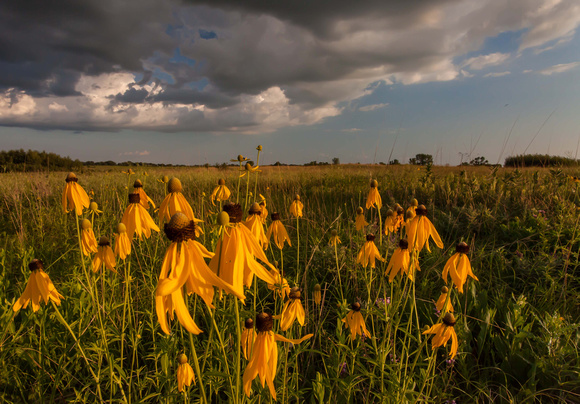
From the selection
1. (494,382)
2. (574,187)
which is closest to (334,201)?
(574,187)

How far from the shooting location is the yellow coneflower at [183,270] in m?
0.60

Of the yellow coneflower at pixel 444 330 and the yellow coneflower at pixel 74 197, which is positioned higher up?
the yellow coneflower at pixel 74 197

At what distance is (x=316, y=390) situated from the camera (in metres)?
1.33

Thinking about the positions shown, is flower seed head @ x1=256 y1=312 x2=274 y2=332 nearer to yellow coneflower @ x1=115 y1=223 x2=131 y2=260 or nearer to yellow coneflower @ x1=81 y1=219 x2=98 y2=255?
yellow coneflower @ x1=115 y1=223 x2=131 y2=260

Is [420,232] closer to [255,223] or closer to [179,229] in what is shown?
[255,223]

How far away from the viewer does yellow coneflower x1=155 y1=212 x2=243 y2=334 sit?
0.60m

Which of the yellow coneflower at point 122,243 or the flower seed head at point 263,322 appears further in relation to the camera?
the yellow coneflower at point 122,243

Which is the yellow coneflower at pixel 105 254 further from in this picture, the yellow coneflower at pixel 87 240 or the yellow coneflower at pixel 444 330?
the yellow coneflower at pixel 444 330

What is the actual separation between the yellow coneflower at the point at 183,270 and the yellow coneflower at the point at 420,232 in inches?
36.3

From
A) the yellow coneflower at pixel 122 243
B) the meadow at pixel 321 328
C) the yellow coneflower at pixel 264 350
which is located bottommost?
the meadow at pixel 321 328

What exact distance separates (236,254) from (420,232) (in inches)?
36.3

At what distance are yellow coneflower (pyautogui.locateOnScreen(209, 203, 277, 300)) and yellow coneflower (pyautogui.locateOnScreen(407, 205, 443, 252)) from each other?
78 cm

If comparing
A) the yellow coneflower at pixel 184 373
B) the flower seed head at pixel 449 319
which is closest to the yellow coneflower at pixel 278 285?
the yellow coneflower at pixel 184 373

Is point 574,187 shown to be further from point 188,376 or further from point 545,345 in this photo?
point 188,376
